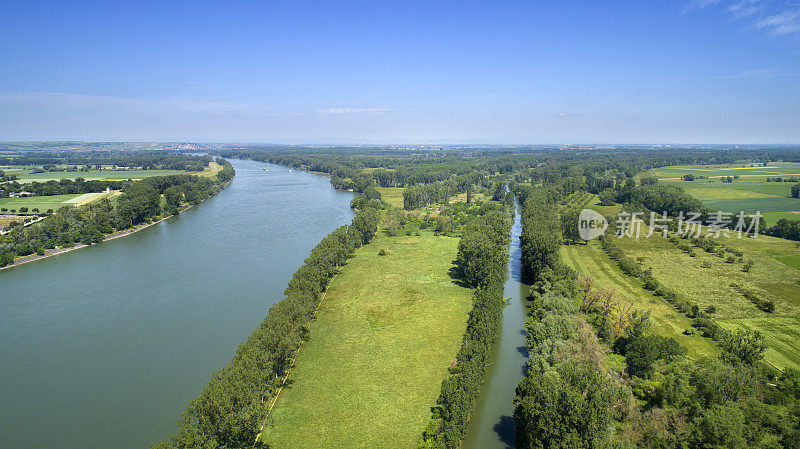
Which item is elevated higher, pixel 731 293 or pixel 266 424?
pixel 731 293

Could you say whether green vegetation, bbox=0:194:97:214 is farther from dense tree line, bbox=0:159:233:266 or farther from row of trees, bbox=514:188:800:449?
row of trees, bbox=514:188:800:449

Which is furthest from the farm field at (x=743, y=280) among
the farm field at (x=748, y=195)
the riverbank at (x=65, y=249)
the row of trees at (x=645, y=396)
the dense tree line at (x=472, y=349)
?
the riverbank at (x=65, y=249)

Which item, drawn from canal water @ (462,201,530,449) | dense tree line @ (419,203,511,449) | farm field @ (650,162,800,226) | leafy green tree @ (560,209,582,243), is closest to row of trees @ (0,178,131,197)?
dense tree line @ (419,203,511,449)

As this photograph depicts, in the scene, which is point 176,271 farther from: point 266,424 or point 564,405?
point 564,405

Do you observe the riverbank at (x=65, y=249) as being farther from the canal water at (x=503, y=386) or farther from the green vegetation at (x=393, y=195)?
the canal water at (x=503, y=386)

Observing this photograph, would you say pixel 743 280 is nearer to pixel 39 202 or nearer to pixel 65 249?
pixel 65 249

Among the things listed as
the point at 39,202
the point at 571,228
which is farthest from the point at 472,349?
the point at 39,202

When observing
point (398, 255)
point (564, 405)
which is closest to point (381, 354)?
point (564, 405)
